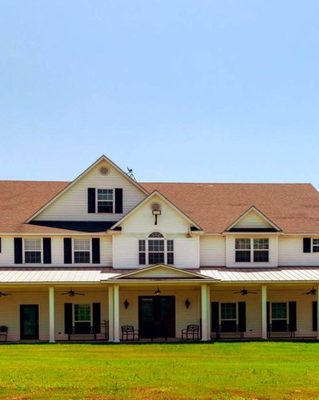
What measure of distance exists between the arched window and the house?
0.18 ft

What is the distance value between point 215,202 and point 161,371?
18.5 meters

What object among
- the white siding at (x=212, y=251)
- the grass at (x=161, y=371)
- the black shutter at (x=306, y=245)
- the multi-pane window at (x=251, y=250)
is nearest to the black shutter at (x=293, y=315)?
the multi-pane window at (x=251, y=250)

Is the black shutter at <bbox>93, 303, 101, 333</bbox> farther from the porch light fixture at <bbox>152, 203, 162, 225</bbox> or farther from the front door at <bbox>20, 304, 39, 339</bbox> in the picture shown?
the porch light fixture at <bbox>152, 203, 162, 225</bbox>

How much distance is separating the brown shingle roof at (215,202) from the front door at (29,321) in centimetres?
425

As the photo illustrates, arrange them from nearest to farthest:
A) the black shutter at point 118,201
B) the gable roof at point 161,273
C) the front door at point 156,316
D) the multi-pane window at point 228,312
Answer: the gable roof at point 161,273 → the front door at point 156,316 → the multi-pane window at point 228,312 → the black shutter at point 118,201

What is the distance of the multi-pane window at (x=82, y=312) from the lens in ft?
103

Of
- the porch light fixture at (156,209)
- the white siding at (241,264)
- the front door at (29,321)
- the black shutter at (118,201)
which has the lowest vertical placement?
the front door at (29,321)

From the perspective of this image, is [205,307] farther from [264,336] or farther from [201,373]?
[201,373]

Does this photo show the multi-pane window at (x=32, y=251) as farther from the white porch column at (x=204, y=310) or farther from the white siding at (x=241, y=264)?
the white siding at (x=241, y=264)

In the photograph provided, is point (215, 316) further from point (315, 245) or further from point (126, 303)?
point (315, 245)

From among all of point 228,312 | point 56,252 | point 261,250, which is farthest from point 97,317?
point 261,250

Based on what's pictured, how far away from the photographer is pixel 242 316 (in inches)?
1265

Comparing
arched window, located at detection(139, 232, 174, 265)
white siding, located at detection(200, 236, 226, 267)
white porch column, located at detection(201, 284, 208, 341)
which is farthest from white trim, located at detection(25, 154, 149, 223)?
white porch column, located at detection(201, 284, 208, 341)

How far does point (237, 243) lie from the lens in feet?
107
